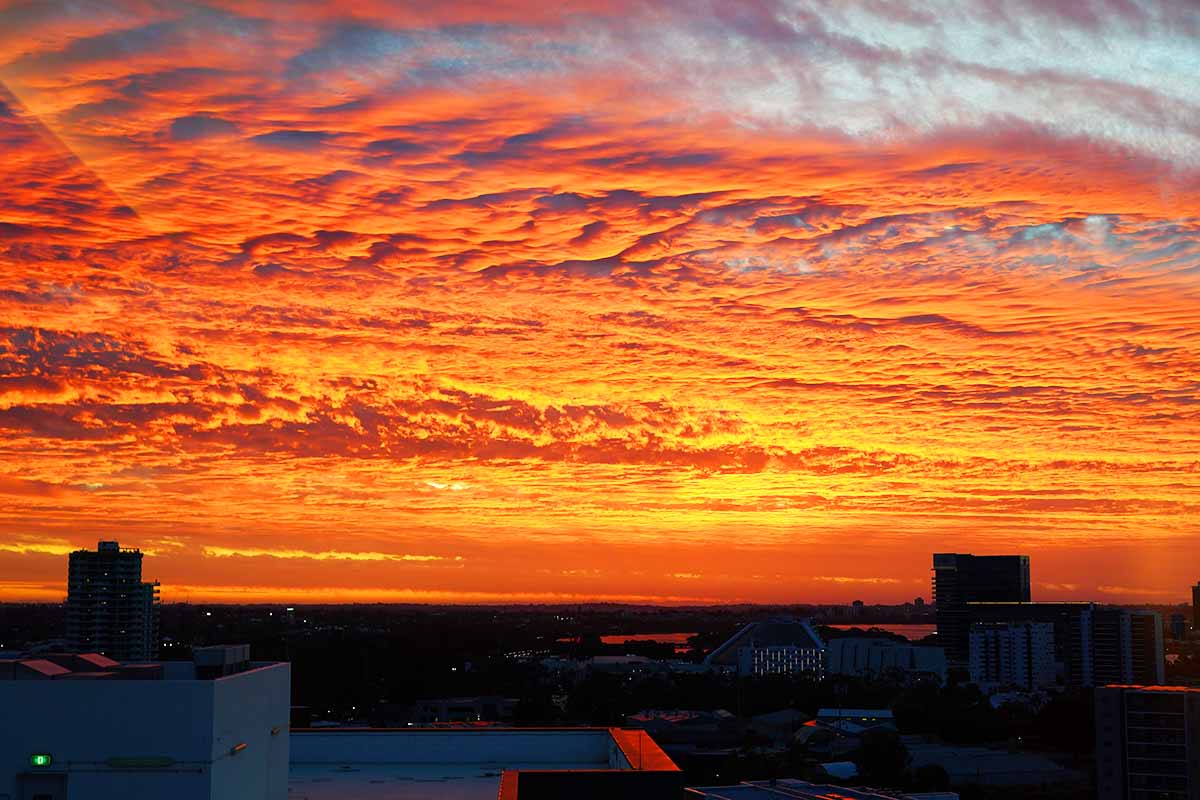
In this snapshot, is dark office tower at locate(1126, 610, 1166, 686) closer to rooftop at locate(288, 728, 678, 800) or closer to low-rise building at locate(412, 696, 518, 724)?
low-rise building at locate(412, 696, 518, 724)

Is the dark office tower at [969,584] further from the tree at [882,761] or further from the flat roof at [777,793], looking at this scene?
the flat roof at [777,793]

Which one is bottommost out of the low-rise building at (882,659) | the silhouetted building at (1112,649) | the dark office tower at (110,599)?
the low-rise building at (882,659)

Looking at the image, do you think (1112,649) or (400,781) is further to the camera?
(1112,649)

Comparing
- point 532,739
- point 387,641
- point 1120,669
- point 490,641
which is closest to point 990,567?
point 1120,669

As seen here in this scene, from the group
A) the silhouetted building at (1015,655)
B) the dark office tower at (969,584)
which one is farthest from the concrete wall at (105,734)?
the dark office tower at (969,584)

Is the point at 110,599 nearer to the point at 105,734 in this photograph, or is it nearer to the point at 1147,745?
the point at 1147,745

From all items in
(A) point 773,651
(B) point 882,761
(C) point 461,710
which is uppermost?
(B) point 882,761

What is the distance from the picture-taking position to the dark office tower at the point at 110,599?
80688mm

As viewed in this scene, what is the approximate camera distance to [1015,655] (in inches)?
5310

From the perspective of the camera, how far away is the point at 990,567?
188 metres

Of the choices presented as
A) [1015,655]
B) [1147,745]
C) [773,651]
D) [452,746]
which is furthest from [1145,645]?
[452,746]

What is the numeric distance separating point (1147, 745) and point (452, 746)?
43115mm

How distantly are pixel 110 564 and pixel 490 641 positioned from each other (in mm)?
52696

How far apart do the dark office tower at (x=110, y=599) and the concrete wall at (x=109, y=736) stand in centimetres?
7300
